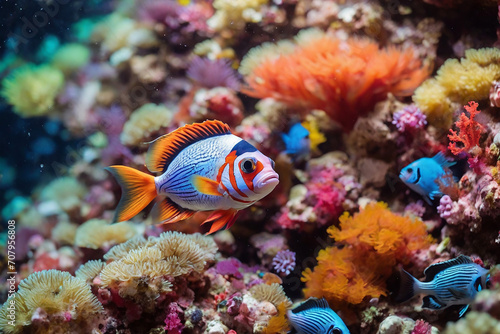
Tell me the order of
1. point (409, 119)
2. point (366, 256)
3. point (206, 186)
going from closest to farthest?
point (206, 186)
point (366, 256)
point (409, 119)

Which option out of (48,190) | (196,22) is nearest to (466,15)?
(196,22)

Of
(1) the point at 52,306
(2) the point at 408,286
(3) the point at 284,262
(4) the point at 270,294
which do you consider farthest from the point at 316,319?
(1) the point at 52,306

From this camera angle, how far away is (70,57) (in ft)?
24.4

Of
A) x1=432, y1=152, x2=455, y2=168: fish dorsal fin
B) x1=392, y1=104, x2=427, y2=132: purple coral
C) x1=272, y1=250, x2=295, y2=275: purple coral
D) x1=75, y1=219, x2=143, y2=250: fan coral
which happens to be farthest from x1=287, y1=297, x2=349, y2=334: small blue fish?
x1=75, y1=219, x2=143, y2=250: fan coral

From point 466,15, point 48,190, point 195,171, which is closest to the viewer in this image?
point 195,171

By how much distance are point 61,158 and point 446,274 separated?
7.02 meters

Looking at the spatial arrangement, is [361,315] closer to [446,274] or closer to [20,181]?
[446,274]

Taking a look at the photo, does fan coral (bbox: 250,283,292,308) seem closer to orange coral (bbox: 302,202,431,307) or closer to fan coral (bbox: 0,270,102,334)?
orange coral (bbox: 302,202,431,307)

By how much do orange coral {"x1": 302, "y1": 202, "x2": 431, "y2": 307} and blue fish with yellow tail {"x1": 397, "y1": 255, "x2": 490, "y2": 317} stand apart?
35 centimetres

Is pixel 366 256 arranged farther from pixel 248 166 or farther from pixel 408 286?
pixel 248 166

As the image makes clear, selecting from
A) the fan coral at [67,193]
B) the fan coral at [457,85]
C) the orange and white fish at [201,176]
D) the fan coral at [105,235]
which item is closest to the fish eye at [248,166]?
the orange and white fish at [201,176]

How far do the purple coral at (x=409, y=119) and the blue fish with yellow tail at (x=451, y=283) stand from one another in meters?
1.46

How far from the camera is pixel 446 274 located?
2.18 m

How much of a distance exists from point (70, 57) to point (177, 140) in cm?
675
